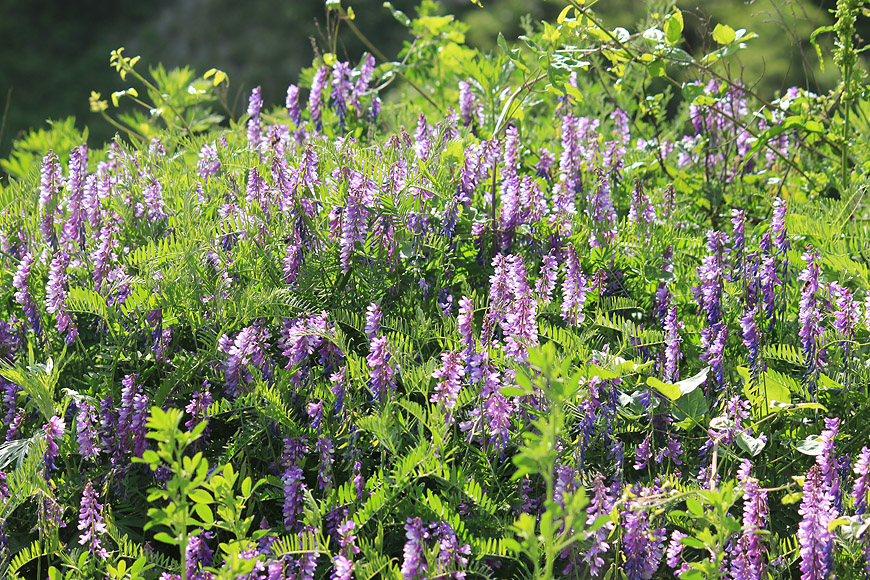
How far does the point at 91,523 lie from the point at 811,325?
1885 millimetres

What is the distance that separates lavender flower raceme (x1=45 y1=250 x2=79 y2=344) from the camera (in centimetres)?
237

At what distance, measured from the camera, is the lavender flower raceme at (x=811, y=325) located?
7.21 ft

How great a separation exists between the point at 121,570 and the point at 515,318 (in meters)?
1.07

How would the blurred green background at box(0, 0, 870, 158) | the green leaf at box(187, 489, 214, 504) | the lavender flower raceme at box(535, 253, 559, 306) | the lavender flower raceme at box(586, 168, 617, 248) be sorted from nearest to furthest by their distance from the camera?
1. the green leaf at box(187, 489, 214, 504)
2. the lavender flower raceme at box(535, 253, 559, 306)
3. the lavender flower raceme at box(586, 168, 617, 248)
4. the blurred green background at box(0, 0, 870, 158)

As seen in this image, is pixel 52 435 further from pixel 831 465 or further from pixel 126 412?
pixel 831 465

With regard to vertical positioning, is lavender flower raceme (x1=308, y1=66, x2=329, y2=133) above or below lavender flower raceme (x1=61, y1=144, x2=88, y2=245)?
above

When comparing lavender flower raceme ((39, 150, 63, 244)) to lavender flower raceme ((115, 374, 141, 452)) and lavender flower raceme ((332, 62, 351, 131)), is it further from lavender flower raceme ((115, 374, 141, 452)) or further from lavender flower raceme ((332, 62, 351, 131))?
lavender flower raceme ((332, 62, 351, 131))

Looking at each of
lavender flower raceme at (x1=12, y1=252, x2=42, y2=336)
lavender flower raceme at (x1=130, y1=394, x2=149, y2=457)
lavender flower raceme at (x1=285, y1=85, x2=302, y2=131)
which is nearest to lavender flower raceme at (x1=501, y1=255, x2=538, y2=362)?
lavender flower raceme at (x1=130, y1=394, x2=149, y2=457)

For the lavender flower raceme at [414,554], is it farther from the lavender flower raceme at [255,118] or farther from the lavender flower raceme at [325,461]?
the lavender flower raceme at [255,118]

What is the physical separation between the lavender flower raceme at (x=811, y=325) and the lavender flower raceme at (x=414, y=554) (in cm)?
111

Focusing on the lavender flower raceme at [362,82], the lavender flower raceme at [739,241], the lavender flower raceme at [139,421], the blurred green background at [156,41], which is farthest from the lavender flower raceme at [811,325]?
the blurred green background at [156,41]

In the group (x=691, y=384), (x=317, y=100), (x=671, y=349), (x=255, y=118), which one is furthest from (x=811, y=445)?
(x=255, y=118)

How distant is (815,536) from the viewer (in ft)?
6.00

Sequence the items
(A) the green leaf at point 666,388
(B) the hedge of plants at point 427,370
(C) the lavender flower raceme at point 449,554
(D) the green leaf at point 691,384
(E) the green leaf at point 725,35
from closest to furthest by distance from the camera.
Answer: (C) the lavender flower raceme at point 449,554 < (B) the hedge of plants at point 427,370 < (A) the green leaf at point 666,388 < (D) the green leaf at point 691,384 < (E) the green leaf at point 725,35
